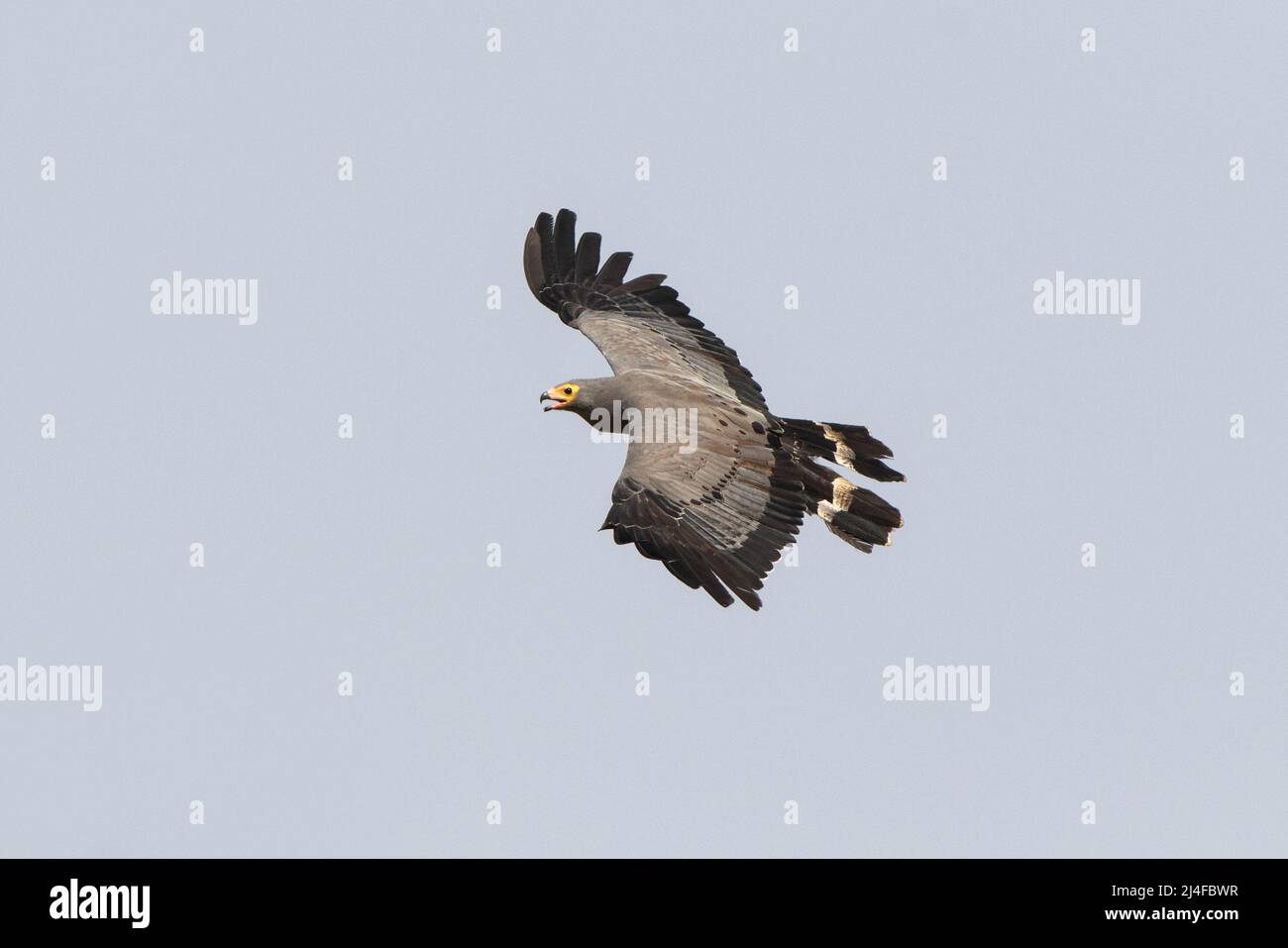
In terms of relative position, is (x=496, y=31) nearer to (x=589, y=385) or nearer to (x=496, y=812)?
(x=589, y=385)

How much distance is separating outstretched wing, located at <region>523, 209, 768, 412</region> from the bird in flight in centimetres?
2

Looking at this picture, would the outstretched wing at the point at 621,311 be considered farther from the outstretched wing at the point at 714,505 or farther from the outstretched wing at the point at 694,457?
the outstretched wing at the point at 714,505

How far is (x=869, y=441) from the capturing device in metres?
24.2

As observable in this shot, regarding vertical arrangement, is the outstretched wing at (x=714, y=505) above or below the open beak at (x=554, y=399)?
below

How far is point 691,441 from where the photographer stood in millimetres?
22828

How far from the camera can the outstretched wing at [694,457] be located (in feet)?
70.7

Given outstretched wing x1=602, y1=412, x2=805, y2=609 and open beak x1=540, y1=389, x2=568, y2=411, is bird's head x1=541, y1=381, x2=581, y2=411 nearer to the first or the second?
open beak x1=540, y1=389, x2=568, y2=411

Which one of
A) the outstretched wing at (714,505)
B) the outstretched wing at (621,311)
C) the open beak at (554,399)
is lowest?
the outstretched wing at (714,505)

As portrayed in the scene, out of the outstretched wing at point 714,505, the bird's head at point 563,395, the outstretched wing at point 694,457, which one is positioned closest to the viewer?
the outstretched wing at point 714,505

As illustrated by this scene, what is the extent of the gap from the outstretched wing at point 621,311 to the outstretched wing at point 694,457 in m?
0.01

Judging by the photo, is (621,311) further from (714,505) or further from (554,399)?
(714,505)

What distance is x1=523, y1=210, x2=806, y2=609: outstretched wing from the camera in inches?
849

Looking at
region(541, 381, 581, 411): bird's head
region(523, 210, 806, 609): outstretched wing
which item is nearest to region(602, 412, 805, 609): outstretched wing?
region(523, 210, 806, 609): outstretched wing

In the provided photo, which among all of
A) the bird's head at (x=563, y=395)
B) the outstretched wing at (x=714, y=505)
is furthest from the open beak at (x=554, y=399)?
the outstretched wing at (x=714, y=505)
